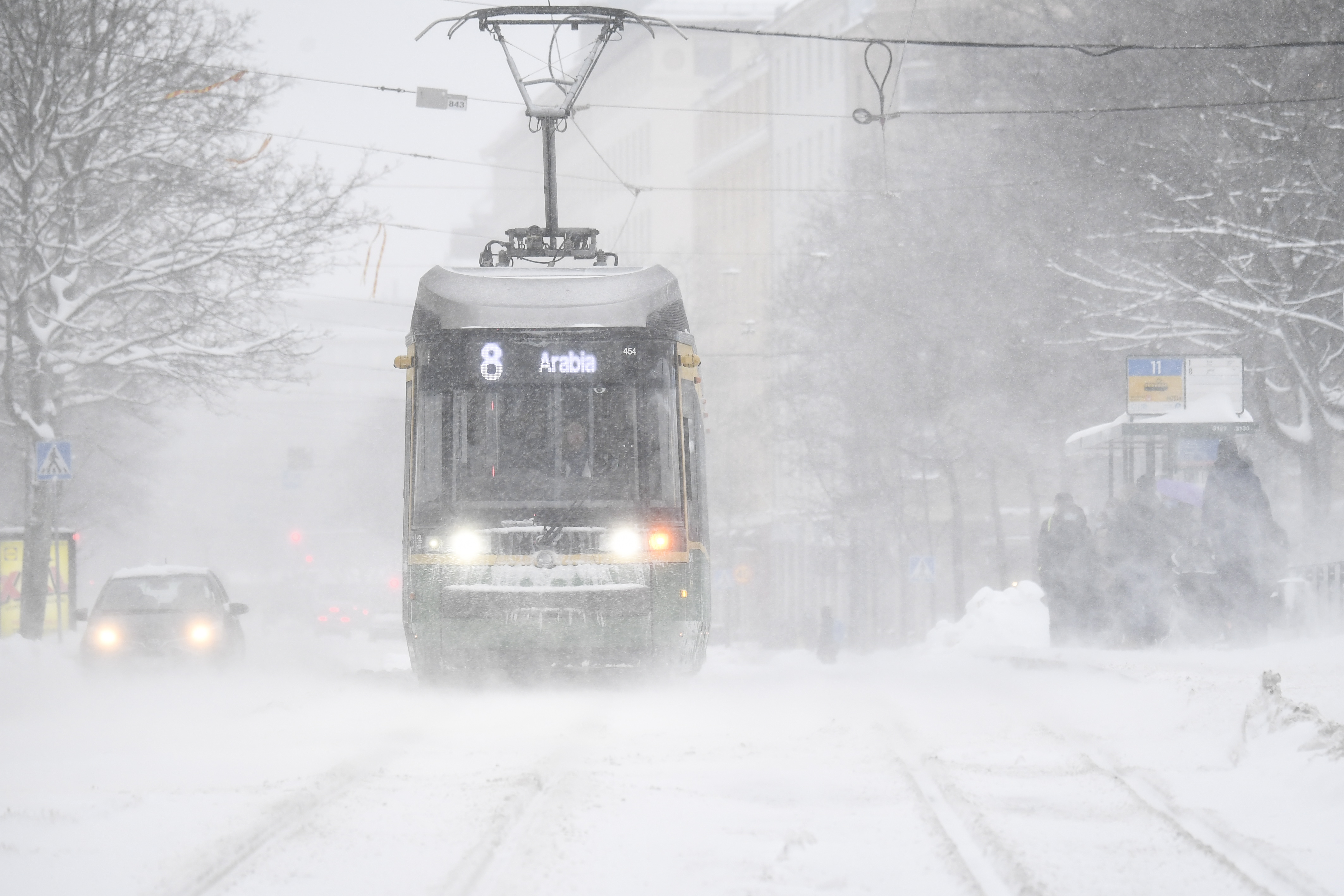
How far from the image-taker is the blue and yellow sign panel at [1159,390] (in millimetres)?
21047

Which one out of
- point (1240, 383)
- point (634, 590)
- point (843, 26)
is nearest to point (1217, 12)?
point (1240, 383)

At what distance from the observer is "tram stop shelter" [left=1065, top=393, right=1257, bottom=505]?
67.9 ft

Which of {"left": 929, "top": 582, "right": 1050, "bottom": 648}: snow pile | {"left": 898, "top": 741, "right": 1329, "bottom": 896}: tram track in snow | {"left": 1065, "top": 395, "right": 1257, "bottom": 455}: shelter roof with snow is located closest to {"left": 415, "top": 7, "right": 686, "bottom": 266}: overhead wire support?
{"left": 1065, "top": 395, "right": 1257, "bottom": 455}: shelter roof with snow

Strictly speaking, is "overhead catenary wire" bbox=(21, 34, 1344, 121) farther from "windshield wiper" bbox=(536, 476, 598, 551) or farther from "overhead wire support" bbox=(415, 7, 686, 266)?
"windshield wiper" bbox=(536, 476, 598, 551)

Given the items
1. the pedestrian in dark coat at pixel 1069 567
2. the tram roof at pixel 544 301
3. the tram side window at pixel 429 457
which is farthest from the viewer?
the pedestrian in dark coat at pixel 1069 567

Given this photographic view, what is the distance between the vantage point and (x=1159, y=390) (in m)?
21.1

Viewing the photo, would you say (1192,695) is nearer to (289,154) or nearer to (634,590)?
(634,590)

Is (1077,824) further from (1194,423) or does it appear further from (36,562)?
(36,562)

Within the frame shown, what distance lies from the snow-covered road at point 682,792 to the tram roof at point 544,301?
8.90 feet

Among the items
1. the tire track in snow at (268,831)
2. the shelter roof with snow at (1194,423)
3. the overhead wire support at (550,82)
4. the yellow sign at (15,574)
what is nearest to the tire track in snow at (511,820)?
the tire track in snow at (268,831)

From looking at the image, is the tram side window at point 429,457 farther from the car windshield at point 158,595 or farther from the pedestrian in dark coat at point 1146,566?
the pedestrian in dark coat at point 1146,566

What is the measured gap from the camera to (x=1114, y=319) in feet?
106

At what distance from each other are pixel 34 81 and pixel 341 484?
317 ft

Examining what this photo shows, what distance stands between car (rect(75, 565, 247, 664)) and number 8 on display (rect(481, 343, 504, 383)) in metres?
6.10
